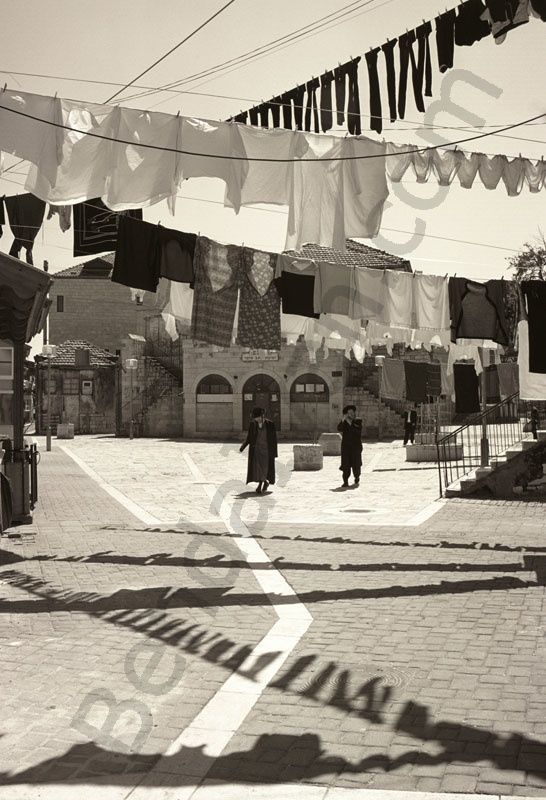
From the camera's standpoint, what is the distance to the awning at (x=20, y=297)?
40.4 feet

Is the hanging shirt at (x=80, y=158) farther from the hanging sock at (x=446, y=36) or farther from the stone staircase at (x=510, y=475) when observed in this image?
the stone staircase at (x=510, y=475)

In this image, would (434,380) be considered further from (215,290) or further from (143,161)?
(143,161)

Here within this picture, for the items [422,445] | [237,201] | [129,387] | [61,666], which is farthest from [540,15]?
[129,387]

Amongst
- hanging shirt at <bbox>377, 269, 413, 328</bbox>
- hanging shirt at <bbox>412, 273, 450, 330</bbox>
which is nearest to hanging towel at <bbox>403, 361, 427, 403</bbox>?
hanging shirt at <bbox>412, 273, 450, 330</bbox>

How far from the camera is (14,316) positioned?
13.7 m

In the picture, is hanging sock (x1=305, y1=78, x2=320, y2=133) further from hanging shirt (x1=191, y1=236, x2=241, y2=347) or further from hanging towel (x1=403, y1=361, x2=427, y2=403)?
hanging towel (x1=403, y1=361, x2=427, y2=403)

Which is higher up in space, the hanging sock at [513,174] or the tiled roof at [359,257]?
the tiled roof at [359,257]

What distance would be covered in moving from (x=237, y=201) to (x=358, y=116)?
210cm

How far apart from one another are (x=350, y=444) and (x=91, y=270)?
48891 mm

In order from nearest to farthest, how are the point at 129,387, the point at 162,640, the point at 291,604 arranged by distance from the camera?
1. the point at 162,640
2. the point at 291,604
3. the point at 129,387

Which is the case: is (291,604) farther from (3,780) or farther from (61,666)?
(3,780)

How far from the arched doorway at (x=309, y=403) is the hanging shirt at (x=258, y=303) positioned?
96.8 ft

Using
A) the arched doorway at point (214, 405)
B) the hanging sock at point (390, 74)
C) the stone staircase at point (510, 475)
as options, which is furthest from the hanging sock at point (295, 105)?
the arched doorway at point (214, 405)

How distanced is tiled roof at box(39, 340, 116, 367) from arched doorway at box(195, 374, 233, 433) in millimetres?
10854
